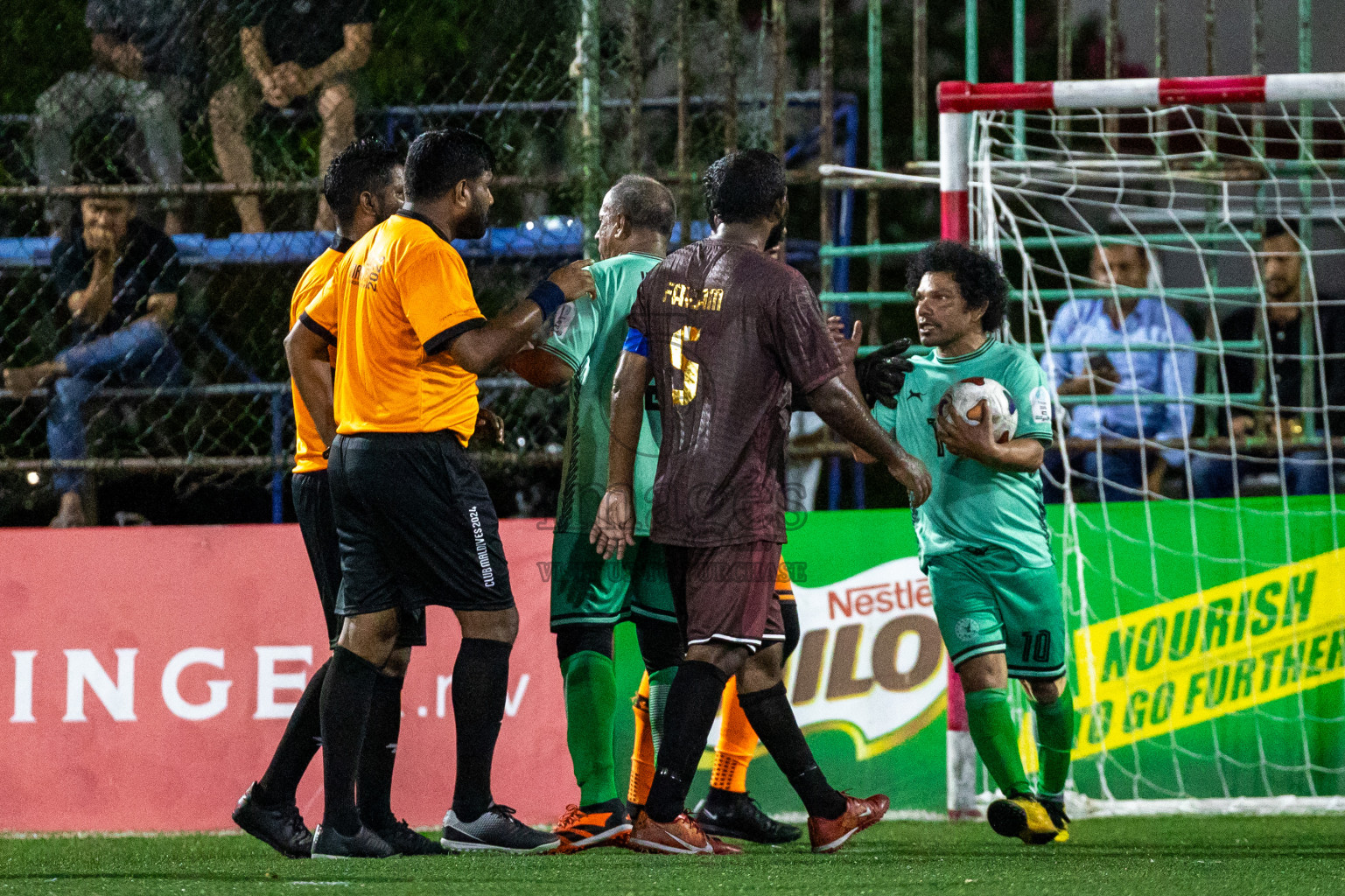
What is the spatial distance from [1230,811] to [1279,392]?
6.72ft

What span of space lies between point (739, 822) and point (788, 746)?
69 centimetres

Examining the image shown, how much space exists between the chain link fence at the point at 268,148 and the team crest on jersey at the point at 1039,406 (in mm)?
1905

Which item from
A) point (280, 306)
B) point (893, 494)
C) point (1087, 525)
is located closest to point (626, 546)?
point (1087, 525)

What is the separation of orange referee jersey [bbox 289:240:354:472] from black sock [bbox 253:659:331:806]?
554mm

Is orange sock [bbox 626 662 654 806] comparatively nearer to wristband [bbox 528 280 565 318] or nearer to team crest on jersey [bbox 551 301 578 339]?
team crest on jersey [bbox 551 301 578 339]

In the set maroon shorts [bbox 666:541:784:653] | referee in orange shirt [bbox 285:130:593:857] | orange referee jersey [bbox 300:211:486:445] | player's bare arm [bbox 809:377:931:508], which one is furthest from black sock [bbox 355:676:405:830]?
player's bare arm [bbox 809:377:931:508]

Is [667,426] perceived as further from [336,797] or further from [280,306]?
[280,306]

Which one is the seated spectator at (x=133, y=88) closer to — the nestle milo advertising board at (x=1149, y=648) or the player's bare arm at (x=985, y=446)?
the nestle milo advertising board at (x=1149, y=648)

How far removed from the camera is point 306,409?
13.4ft

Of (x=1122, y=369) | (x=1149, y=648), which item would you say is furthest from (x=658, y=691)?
(x=1122, y=369)

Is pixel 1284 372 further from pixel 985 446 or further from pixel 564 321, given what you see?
pixel 564 321

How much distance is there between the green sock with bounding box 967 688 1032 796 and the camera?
420cm

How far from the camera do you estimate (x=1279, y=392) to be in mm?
6391

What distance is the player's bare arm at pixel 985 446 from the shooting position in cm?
416
